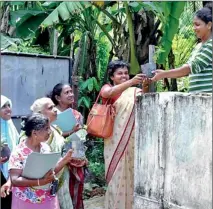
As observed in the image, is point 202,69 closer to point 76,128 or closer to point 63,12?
point 76,128

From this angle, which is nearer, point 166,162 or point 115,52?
point 166,162

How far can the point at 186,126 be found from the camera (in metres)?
3.28

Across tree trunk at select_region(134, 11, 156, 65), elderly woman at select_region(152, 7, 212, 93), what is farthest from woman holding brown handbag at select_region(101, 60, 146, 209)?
tree trunk at select_region(134, 11, 156, 65)

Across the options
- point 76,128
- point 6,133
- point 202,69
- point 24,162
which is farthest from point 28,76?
point 202,69

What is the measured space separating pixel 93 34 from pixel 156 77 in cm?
436

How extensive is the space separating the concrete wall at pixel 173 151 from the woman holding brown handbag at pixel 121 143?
0.52m

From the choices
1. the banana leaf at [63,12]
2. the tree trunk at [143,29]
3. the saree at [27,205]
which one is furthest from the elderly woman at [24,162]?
the tree trunk at [143,29]

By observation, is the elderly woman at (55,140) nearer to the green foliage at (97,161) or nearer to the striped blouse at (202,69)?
the striped blouse at (202,69)

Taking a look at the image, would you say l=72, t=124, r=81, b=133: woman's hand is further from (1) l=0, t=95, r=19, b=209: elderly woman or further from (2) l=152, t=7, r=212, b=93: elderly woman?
(2) l=152, t=7, r=212, b=93: elderly woman

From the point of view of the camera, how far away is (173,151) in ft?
11.1

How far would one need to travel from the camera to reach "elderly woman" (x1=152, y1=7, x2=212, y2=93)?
10.6 feet

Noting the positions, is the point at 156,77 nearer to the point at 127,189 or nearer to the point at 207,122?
the point at 207,122

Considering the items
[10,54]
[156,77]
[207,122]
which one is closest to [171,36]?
[10,54]

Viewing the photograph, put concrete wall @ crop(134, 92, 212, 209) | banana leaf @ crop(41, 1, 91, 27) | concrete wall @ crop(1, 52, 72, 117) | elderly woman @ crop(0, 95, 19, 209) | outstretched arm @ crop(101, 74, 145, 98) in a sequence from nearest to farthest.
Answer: concrete wall @ crop(134, 92, 212, 209)
elderly woman @ crop(0, 95, 19, 209)
outstretched arm @ crop(101, 74, 145, 98)
concrete wall @ crop(1, 52, 72, 117)
banana leaf @ crop(41, 1, 91, 27)
